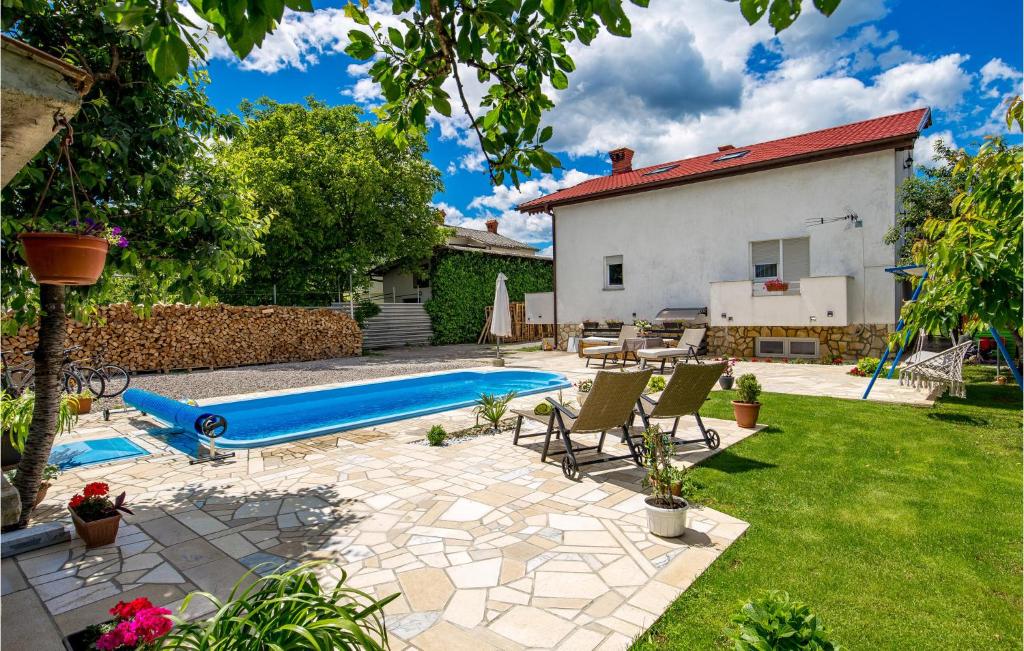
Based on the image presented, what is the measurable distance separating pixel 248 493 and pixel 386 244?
19.2 metres

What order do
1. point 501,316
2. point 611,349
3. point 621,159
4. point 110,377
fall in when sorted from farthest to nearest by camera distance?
point 621,159
point 501,316
point 611,349
point 110,377

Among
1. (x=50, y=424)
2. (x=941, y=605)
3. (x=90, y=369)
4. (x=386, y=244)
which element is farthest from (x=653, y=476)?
(x=386, y=244)

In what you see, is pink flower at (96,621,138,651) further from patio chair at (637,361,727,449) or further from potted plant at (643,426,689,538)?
patio chair at (637,361,727,449)

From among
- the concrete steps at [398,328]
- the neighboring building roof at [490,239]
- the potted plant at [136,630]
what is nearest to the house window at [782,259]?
the concrete steps at [398,328]

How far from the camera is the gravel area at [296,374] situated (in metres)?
12.0

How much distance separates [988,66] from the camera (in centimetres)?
355

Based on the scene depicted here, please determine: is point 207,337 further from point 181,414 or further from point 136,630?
point 136,630

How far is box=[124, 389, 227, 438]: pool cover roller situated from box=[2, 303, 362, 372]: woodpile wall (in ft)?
16.4

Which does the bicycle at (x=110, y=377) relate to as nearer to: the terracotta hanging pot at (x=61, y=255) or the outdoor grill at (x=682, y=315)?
the terracotta hanging pot at (x=61, y=255)

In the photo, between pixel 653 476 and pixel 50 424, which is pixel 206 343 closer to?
pixel 50 424

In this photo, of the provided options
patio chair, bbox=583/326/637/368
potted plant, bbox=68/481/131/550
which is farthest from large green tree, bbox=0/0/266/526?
patio chair, bbox=583/326/637/368

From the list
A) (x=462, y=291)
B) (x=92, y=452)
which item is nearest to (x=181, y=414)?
(x=92, y=452)

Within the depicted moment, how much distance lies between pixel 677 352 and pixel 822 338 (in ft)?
15.9

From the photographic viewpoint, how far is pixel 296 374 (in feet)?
48.2
